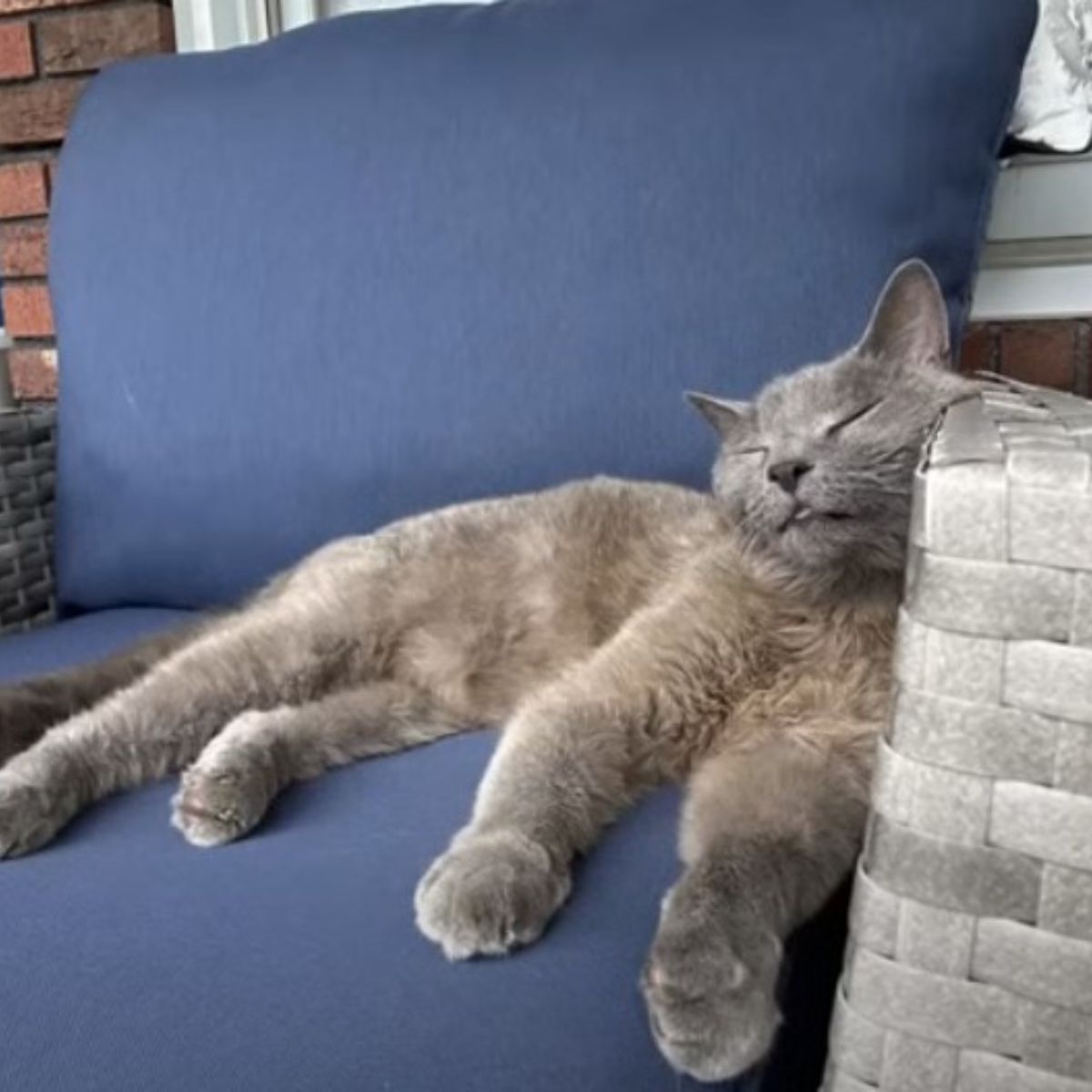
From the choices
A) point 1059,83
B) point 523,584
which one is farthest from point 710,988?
point 1059,83

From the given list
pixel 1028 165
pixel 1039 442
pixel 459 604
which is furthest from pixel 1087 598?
pixel 1028 165

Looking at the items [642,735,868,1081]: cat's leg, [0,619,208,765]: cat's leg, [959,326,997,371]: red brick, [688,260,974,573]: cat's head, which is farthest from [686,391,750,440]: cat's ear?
[959,326,997,371]: red brick

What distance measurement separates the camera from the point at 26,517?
1.49 metres

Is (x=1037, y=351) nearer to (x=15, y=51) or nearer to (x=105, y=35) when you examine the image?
(x=105, y=35)

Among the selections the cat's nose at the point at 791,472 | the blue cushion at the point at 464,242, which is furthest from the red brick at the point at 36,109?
the cat's nose at the point at 791,472

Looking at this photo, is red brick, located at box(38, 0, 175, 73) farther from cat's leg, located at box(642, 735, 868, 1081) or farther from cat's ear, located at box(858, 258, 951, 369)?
cat's leg, located at box(642, 735, 868, 1081)

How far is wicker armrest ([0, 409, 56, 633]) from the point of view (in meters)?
1.45

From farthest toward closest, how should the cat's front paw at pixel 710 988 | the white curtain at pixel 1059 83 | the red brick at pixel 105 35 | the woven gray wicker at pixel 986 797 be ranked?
the red brick at pixel 105 35 → the white curtain at pixel 1059 83 → the cat's front paw at pixel 710 988 → the woven gray wicker at pixel 986 797

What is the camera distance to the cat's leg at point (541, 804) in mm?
682

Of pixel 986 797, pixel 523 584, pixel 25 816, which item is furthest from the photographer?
pixel 523 584

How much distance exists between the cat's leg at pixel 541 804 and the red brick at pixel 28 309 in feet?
4.27

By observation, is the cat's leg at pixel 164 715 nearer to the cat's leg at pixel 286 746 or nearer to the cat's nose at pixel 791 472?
the cat's leg at pixel 286 746

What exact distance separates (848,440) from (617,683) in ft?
0.89

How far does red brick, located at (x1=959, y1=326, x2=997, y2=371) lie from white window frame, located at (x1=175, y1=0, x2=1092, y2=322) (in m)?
0.02
